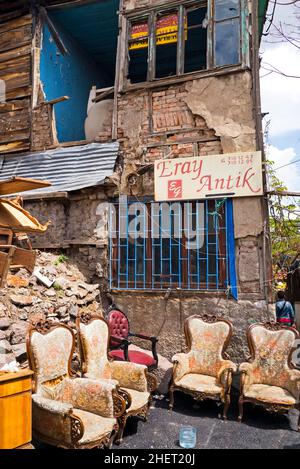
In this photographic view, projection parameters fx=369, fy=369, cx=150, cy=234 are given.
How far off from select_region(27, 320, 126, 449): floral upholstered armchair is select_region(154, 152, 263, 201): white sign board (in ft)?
10.3

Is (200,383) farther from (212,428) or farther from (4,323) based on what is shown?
(4,323)

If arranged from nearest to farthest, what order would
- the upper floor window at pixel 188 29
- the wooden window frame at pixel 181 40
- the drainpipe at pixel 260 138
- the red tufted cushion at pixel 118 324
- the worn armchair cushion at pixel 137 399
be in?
the worn armchair cushion at pixel 137 399 → the red tufted cushion at pixel 118 324 → the drainpipe at pixel 260 138 → the wooden window frame at pixel 181 40 → the upper floor window at pixel 188 29

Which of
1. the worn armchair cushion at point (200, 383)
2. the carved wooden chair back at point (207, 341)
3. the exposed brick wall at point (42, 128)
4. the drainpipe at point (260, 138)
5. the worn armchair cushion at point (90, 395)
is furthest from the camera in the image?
the exposed brick wall at point (42, 128)

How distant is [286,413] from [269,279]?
1.92 metres

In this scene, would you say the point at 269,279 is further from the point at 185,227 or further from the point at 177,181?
the point at 177,181

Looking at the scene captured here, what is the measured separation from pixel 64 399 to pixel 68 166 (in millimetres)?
4457

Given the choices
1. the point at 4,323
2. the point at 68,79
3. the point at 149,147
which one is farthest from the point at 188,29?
the point at 4,323

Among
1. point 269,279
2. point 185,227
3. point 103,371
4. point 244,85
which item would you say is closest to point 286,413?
point 269,279

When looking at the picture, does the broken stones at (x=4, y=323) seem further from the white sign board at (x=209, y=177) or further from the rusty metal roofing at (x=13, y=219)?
the white sign board at (x=209, y=177)

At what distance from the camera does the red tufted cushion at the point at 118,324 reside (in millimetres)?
5578

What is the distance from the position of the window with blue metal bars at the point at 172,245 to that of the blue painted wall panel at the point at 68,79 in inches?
123

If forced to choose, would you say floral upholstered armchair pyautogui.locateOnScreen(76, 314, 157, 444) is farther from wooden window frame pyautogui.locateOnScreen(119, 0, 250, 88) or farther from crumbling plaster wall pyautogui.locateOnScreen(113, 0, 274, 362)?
wooden window frame pyautogui.locateOnScreen(119, 0, 250, 88)

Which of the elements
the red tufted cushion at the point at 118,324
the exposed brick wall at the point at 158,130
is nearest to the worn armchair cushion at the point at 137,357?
the red tufted cushion at the point at 118,324

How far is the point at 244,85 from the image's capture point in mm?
6152
